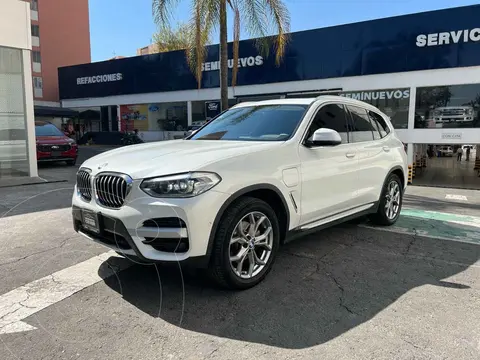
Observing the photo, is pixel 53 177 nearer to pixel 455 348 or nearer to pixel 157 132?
pixel 455 348

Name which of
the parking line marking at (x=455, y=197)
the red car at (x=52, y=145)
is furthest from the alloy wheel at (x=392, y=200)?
the red car at (x=52, y=145)

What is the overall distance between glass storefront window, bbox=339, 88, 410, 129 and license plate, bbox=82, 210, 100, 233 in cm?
1406

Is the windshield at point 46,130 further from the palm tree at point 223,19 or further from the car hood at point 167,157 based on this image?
the car hood at point 167,157

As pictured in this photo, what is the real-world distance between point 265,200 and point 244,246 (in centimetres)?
53

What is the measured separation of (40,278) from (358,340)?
2979 millimetres

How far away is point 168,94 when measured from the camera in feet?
78.3

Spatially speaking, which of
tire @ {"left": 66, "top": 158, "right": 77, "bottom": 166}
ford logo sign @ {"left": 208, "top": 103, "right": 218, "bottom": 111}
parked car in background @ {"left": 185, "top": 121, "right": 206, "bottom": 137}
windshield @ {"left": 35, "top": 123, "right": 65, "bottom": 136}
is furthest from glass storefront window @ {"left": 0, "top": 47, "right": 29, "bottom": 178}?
ford logo sign @ {"left": 208, "top": 103, "right": 218, "bottom": 111}

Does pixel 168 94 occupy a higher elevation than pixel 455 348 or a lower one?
higher

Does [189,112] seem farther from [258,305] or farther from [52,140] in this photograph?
[258,305]

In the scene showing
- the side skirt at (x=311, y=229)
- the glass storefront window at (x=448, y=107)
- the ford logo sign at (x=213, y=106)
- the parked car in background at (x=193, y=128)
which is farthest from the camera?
the ford logo sign at (x=213, y=106)

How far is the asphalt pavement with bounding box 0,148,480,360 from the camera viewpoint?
2.72 m

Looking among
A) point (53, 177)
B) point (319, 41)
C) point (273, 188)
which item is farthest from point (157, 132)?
point (273, 188)

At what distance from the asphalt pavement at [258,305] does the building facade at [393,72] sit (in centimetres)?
1081

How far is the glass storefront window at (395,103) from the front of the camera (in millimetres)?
15336
